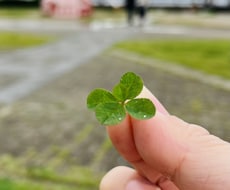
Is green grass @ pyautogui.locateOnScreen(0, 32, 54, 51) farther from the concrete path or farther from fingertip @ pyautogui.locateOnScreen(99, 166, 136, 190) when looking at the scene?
fingertip @ pyautogui.locateOnScreen(99, 166, 136, 190)

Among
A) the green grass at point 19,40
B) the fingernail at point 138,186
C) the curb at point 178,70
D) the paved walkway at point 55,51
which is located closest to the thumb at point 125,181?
the fingernail at point 138,186

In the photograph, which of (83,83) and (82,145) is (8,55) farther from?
(82,145)

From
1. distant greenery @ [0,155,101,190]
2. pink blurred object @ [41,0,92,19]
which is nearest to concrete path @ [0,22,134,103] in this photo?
distant greenery @ [0,155,101,190]

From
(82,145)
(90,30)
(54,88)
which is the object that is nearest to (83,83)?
(54,88)

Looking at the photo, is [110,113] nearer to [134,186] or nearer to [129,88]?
[129,88]

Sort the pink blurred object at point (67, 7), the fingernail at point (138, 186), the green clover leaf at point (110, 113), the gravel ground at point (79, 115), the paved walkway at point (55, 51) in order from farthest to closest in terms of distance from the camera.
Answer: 1. the paved walkway at point (55, 51)
2. the gravel ground at point (79, 115)
3. the pink blurred object at point (67, 7)
4. the fingernail at point (138, 186)
5. the green clover leaf at point (110, 113)

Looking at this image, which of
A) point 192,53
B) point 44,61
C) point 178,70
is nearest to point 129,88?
point 178,70

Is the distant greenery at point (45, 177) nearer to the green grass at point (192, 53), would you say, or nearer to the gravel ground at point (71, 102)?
the gravel ground at point (71, 102)
